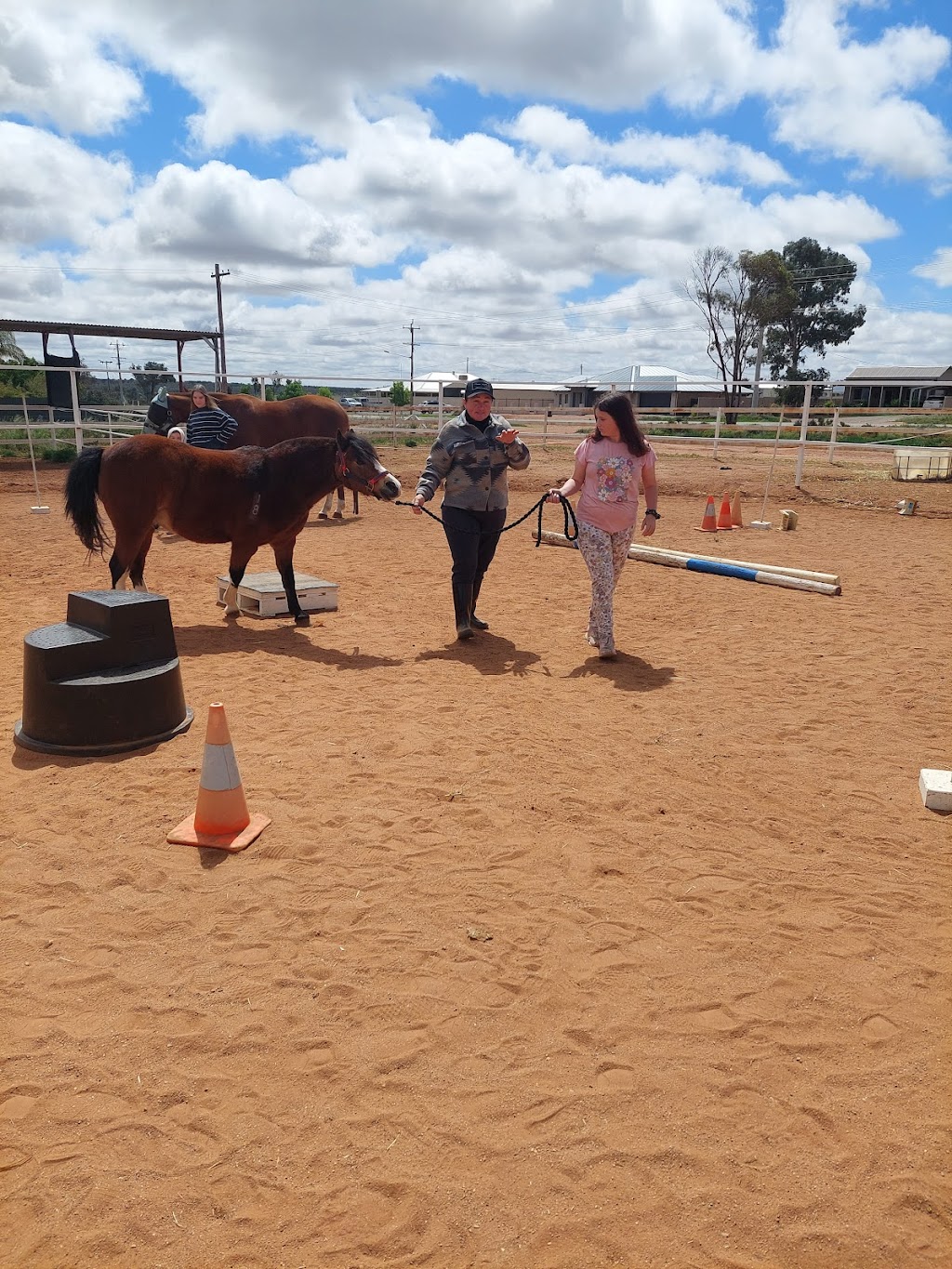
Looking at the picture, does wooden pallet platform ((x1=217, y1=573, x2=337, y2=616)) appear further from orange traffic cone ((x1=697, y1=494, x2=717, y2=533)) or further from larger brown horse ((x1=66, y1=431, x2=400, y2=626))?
orange traffic cone ((x1=697, y1=494, x2=717, y2=533))

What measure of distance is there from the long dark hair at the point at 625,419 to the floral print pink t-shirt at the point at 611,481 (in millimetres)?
41

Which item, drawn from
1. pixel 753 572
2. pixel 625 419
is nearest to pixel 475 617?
pixel 625 419

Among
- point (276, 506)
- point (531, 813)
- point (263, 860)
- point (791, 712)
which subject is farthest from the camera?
point (276, 506)

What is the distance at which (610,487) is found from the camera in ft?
19.5

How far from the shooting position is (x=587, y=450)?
19.6 ft

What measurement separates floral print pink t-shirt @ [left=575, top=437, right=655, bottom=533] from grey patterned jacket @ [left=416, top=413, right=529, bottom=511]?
543 mm

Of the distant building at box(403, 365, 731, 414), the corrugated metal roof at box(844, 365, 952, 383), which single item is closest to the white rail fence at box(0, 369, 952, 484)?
the corrugated metal roof at box(844, 365, 952, 383)

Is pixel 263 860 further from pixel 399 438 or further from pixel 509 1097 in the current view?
pixel 399 438

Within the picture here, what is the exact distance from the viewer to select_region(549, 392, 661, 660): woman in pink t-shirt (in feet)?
19.2

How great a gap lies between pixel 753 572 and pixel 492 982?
6.64m

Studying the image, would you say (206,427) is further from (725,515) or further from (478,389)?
(725,515)

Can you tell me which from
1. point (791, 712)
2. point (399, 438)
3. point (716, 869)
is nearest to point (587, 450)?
point (791, 712)

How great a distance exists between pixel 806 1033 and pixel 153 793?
2960 mm

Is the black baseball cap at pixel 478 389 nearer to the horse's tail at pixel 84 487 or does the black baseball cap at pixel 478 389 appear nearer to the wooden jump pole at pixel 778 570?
the wooden jump pole at pixel 778 570
